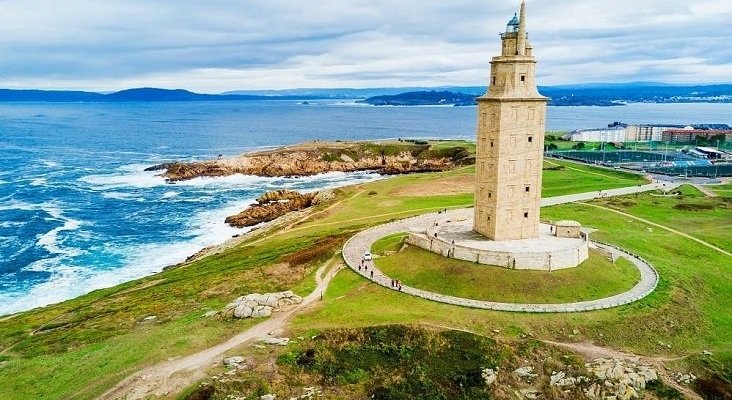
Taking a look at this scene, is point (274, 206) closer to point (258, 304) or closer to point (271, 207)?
point (271, 207)

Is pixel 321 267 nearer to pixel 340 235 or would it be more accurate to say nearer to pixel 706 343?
pixel 340 235

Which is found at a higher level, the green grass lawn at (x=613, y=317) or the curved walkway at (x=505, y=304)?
the curved walkway at (x=505, y=304)

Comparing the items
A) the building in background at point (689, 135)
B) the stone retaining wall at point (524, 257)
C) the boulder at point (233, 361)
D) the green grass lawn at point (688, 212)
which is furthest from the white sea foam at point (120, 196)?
the building in background at point (689, 135)

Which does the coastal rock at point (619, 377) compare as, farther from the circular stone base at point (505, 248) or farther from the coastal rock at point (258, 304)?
the coastal rock at point (258, 304)

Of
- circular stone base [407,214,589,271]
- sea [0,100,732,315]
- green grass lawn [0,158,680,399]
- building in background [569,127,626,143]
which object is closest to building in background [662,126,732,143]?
building in background [569,127,626,143]

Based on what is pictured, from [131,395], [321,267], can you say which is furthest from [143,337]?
[321,267]

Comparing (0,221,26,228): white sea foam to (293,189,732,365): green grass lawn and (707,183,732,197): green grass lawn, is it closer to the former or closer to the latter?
Answer: (293,189,732,365): green grass lawn
